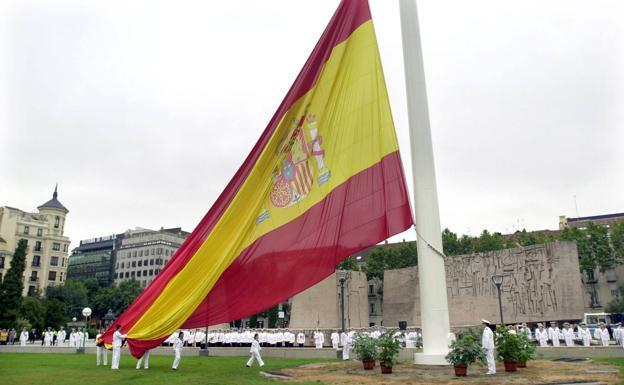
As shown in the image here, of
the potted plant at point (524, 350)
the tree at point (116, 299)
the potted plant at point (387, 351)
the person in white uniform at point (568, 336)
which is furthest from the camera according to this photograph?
the tree at point (116, 299)

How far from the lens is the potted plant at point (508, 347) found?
1587 cm

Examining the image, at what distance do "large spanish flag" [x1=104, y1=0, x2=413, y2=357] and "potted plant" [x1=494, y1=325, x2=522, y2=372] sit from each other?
4873 mm

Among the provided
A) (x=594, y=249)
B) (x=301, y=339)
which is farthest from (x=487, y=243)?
(x=301, y=339)

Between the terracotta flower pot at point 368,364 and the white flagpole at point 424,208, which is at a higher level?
the white flagpole at point 424,208

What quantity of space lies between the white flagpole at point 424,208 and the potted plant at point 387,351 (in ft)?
2.41

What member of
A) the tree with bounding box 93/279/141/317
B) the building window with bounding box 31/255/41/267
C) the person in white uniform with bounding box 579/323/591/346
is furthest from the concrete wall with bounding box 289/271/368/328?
the building window with bounding box 31/255/41/267

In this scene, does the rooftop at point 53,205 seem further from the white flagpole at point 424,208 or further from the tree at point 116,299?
the white flagpole at point 424,208

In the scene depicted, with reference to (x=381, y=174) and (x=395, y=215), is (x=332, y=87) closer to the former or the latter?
(x=381, y=174)

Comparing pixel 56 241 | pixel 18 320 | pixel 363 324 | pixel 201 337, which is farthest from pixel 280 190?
pixel 56 241

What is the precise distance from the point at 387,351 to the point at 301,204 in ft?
17.8

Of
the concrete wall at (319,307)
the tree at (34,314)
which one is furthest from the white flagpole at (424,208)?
the tree at (34,314)

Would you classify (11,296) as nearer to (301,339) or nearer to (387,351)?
(301,339)

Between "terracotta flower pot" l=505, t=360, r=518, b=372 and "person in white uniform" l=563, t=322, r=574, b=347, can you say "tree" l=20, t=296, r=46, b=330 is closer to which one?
"person in white uniform" l=563, t=322, r=574, b=347

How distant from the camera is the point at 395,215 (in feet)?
50.1
